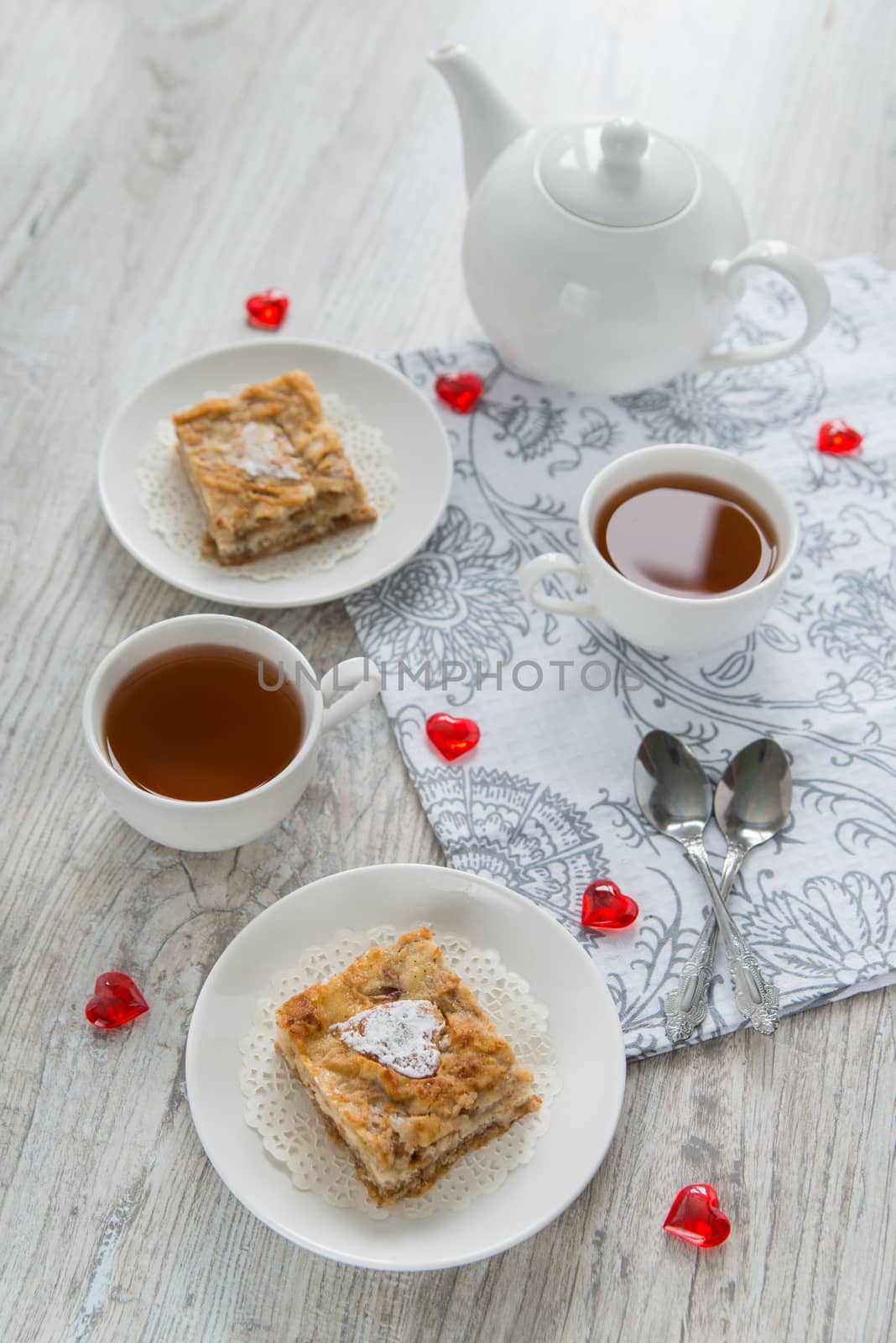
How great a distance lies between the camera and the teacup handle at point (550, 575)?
155 cm

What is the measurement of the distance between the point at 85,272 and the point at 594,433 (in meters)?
0.92

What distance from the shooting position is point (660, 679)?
1.64 m

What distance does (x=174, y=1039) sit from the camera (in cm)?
134

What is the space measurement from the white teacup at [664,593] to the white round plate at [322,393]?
23 cm

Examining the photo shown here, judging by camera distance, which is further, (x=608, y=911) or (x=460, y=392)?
(x=460, y=392)

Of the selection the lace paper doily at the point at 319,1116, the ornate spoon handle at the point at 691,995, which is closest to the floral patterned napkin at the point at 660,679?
the ornate spoon handle at the point at 691,995

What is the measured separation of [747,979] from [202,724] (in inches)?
27.7

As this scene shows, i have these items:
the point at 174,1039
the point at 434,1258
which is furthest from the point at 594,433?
the point at 434,1258

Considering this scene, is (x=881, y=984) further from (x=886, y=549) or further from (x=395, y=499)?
(x=395, y=499)

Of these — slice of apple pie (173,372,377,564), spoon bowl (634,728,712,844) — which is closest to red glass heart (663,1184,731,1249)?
spoon bowl (634,728,712,844)

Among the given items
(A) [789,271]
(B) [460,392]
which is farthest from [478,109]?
(A) [789,271]

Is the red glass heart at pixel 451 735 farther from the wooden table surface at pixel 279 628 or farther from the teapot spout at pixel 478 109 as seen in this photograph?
the teapot spout at pixel 478 109

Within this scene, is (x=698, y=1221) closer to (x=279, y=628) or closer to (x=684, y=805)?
(x=684, y=805)

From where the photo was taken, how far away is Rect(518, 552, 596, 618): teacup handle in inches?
61.2
